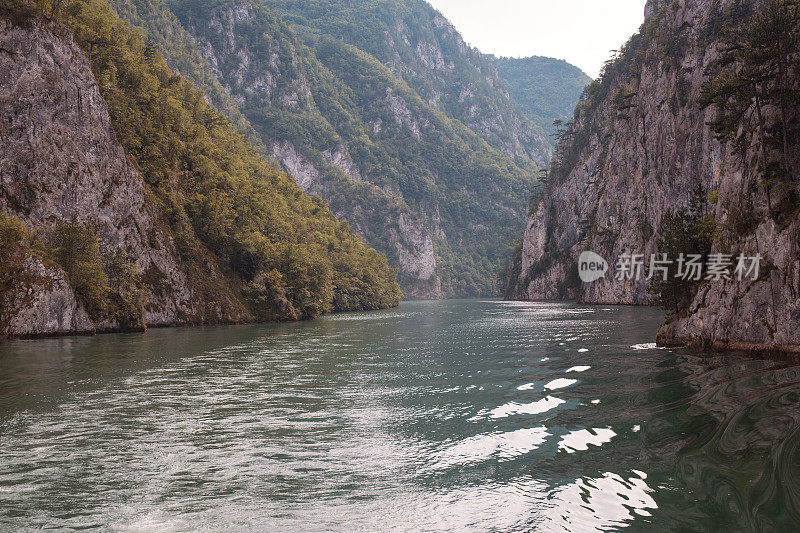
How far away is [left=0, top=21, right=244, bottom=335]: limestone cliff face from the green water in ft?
64.2

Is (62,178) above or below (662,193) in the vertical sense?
below

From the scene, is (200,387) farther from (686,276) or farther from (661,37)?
(661,37)

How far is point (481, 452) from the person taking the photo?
1249cm

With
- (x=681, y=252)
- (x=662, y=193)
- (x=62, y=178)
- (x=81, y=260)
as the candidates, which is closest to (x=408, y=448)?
(x=681, y=252)

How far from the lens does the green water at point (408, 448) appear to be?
356 inches

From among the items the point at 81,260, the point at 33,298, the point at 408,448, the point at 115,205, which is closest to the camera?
the point at 408,448

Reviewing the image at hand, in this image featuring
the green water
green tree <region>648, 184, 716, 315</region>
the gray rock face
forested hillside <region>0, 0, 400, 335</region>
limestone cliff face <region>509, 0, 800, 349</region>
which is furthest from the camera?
forested hillside <region>0, 0, 400, 335</region>

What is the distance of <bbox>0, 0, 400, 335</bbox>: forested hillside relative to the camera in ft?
149

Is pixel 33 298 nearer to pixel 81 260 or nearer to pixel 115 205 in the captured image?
pixel 81 260

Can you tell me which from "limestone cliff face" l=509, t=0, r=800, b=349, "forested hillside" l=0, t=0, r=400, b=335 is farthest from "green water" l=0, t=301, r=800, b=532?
"forested hillside" l=0, t=0, r=400, b=335

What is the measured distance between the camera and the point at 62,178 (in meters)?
49.5

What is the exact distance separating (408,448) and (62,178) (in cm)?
4840

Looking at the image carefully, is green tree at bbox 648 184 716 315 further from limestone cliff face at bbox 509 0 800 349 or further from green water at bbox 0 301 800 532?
green water at bbox 0 301 800 532

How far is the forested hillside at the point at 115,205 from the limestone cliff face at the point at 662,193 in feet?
141
